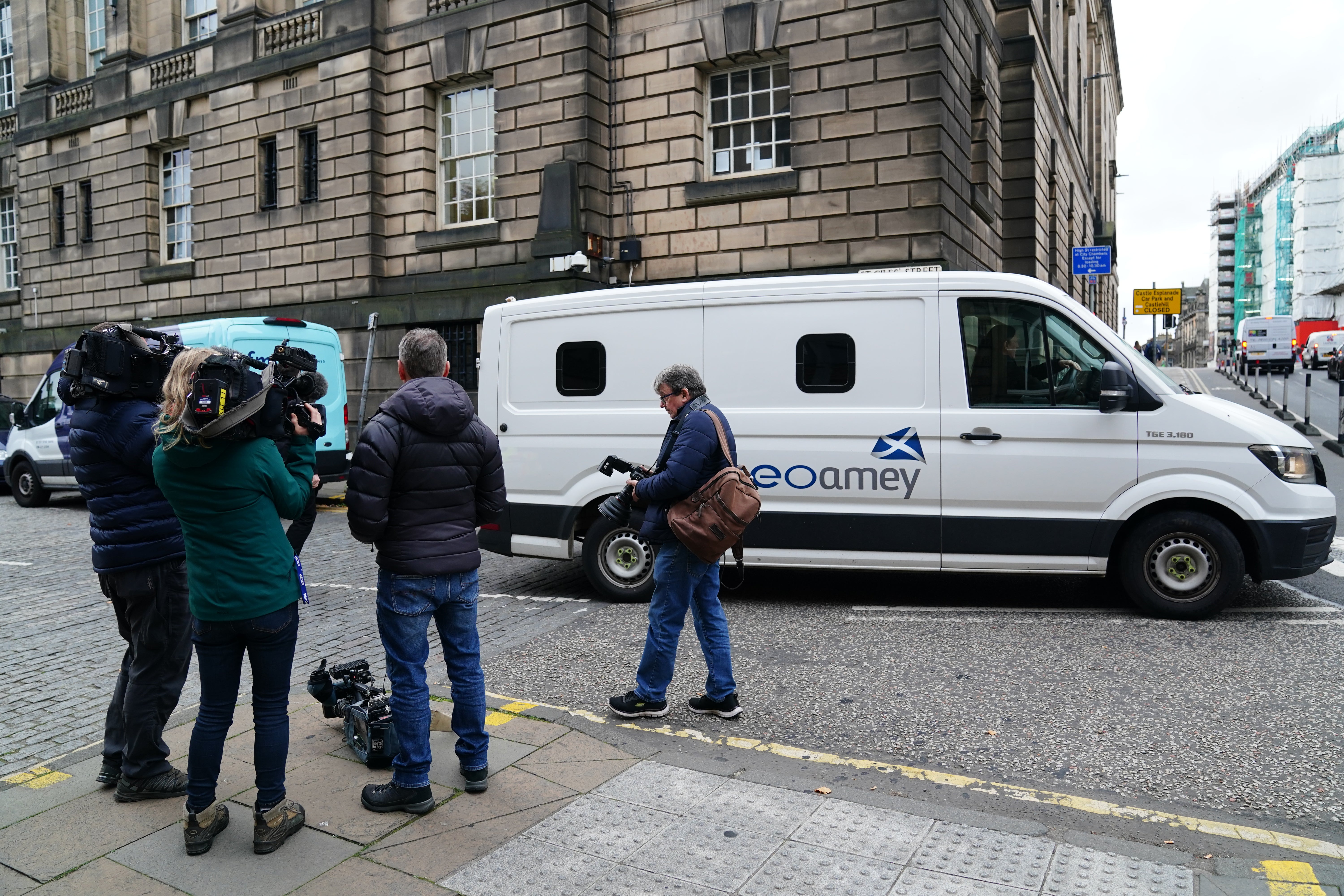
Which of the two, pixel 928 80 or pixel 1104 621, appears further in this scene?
pixel 928 80

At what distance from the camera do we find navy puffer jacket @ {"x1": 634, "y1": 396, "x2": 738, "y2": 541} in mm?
4695

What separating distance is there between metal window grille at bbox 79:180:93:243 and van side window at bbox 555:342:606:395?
22.1 m

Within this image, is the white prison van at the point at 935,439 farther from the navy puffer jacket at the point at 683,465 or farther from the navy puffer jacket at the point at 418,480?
the navy puffer jacket at the point at 418,480

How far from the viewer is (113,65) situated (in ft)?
77.4

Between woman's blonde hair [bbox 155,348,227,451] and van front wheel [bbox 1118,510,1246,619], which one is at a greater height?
woman's blonde hair [bbox 155,348,227,451]

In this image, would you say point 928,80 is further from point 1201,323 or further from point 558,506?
point 1201,323

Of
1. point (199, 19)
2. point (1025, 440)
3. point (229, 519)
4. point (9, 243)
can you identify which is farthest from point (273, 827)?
point (9, 243)

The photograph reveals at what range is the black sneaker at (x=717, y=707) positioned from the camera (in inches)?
194

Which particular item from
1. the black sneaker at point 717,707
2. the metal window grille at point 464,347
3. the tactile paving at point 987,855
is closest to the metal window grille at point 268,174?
the metal window grille at point 464,347

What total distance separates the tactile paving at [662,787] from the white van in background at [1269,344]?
45.9 m

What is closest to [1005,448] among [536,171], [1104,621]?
[1104,621]

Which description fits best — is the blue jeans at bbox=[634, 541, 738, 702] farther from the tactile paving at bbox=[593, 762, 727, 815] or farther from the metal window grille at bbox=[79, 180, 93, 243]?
the metal window grille at bbox=[79, 180, 93, 243]

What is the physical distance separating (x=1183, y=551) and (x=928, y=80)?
10.1 m

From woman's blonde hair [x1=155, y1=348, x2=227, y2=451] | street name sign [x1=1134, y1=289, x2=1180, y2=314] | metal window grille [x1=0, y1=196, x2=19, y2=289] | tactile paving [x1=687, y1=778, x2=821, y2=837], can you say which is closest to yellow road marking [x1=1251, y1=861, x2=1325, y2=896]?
tactile paving [x1=687, y1=778, x2=821, y2=837]
